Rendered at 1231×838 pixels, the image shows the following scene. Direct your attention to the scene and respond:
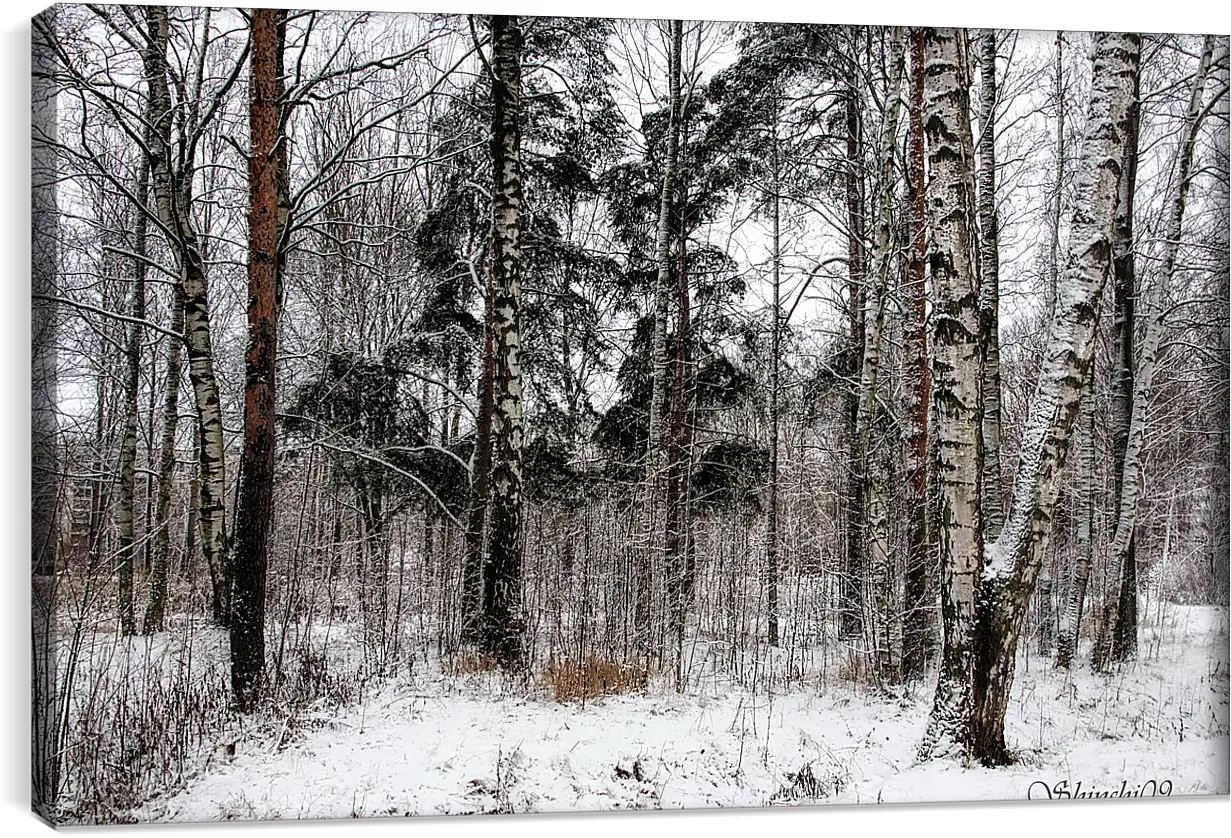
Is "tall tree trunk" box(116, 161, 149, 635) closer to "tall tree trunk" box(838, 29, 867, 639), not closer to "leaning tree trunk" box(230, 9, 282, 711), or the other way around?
"leaning tree trunk" box(230, 9, 282, 711)

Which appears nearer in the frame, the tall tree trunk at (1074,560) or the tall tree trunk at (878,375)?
the tall tree trunk at (1074,560)

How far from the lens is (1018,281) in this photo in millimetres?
6418

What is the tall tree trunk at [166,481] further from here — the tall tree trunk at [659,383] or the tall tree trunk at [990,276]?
the tall tree trunk at [990,276]

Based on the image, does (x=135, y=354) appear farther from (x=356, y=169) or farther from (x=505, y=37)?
(x=505, y=37)

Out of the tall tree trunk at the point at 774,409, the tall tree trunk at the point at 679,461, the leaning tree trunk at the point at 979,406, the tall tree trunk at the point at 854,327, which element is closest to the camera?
the leaning tree trunk at the point at 979,406

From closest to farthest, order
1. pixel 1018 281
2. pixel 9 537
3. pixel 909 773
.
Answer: pixel 9 537, pixel 909 773, pixel 1018 281

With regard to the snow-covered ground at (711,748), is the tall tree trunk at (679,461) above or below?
above

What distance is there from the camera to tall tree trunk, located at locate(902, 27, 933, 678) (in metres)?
6.70

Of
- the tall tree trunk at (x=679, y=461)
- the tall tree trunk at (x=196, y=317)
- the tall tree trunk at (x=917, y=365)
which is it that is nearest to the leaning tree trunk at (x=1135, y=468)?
the tall tree trunk at (x=917, y=365)

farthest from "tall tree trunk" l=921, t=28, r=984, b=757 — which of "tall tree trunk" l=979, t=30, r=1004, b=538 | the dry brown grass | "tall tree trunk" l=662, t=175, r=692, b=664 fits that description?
the dry brown grass

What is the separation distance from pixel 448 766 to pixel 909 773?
102 inches

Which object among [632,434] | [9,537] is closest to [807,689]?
[632,434]

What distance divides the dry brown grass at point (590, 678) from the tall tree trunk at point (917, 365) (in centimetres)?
185

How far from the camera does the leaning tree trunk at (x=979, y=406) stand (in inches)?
224
